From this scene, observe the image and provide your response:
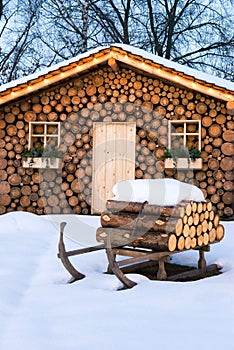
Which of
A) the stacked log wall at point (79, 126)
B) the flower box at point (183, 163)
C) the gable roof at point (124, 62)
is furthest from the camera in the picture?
the stacked log wall at point (79, 126)

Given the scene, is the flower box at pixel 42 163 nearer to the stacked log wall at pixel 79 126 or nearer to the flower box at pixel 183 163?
the stacked log wall at pixel 79 126

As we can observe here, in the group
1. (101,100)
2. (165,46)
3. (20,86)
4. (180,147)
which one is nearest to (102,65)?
(101,100)

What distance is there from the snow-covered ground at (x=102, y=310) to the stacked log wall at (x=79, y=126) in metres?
3.89

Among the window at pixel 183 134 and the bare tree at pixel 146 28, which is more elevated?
the bare tree at pixel 146 28

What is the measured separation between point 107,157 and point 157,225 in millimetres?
4697

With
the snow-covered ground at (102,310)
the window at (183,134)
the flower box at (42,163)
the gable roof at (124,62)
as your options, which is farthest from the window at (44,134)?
the snow-covered ground at (102,310)

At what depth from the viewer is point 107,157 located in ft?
29.3

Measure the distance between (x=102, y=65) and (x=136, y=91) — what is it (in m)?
0.85

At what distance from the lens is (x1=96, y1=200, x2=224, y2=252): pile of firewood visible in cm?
426

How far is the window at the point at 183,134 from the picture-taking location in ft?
28.1

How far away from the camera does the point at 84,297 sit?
3.65 meters

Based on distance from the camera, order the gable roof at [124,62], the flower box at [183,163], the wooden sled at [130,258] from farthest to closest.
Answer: the flower box at [183,163]
the gable roof at [124,62]
the wooden sled at [130,258]

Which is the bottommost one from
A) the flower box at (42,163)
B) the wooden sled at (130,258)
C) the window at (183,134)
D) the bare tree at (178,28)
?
the wooden sled at (130,258)

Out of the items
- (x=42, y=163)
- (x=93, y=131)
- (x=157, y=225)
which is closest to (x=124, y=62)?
(x=93, y=131)
